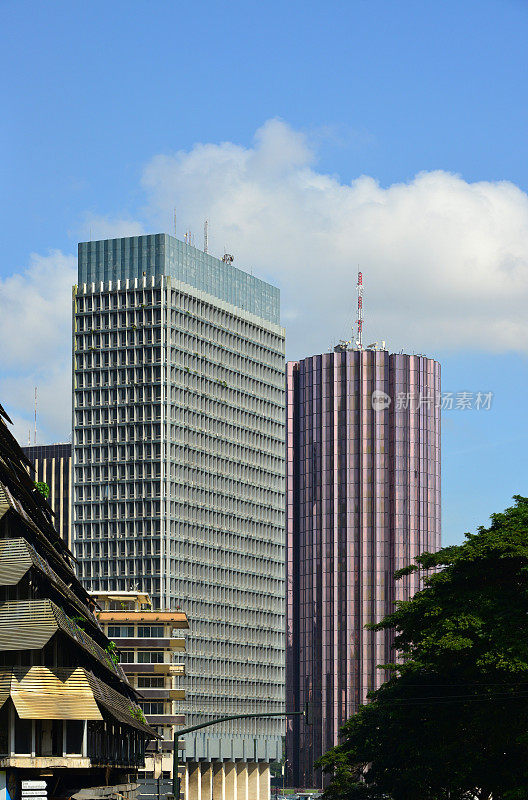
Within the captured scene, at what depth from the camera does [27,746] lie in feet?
228

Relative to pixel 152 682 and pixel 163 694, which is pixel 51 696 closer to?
pixel 163 694

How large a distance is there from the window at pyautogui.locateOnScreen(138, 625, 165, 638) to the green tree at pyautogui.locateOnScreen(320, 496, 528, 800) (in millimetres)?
90778

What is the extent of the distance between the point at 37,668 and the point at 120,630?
11471 centimetres

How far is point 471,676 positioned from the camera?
83.2 m

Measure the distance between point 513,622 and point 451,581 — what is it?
756cm

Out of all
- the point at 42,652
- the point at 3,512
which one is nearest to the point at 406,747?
the point at 42,652

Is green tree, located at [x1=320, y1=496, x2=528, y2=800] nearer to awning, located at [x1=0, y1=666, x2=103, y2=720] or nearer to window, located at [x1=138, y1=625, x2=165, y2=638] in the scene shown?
awning, located at [x1=0, y1=666, x2=103, y2=720]

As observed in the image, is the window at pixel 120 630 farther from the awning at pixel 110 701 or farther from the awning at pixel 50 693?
the awning at pixel 50 693

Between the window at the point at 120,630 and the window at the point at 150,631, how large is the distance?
111 cm

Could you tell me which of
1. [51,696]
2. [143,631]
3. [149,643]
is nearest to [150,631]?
[143,631]

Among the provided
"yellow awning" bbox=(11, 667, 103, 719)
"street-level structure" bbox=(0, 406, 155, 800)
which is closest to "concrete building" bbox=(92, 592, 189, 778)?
"street-level structure" bbox=(0, 406, 155, 800)

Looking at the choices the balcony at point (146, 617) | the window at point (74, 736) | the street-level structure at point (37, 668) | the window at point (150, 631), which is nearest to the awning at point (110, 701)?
the street-level structure at point (37, 668)

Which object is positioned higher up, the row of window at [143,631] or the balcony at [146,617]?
the balcony at [146,617]

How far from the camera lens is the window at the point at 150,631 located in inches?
7244
